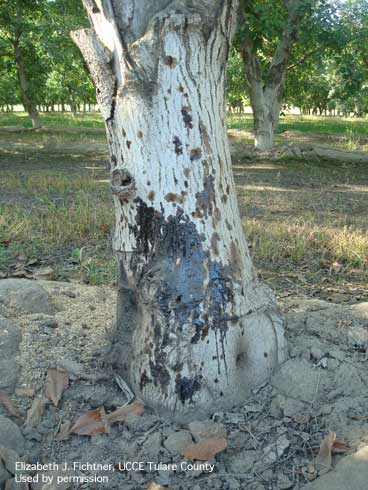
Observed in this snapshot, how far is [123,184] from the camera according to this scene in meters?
2.64

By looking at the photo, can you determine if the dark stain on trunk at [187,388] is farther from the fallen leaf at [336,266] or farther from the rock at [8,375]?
the fallen leaf at [336,266]

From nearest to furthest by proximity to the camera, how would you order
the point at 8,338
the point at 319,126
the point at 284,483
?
the point at 284,483, the point at 8,338, the point at 319,126

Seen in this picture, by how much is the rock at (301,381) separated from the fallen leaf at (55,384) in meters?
1.07

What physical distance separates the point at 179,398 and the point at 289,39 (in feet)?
37.2

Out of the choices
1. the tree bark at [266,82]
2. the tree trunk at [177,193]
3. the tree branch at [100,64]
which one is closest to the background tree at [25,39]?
the tree bark at [266,82]

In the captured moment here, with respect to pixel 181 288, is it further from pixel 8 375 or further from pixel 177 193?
pixel 8 375

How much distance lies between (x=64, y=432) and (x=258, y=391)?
96 cm

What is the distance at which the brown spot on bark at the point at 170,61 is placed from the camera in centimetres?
251

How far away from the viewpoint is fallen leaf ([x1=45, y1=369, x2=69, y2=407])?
273 centimetres

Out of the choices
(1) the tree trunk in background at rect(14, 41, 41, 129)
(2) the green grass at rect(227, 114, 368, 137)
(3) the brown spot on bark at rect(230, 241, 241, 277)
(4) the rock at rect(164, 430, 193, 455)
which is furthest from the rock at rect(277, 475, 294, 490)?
(2) the green grass at rect(227, 114, 368, 137)

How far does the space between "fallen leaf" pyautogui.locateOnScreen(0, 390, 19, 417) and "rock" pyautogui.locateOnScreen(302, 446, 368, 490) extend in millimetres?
1403

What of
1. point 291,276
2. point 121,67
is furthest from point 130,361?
point 291,276

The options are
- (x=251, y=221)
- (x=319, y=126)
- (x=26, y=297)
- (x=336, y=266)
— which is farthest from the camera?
(x=319, y=126)

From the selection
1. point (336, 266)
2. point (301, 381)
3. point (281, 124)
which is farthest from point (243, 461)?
point (281, 124)
